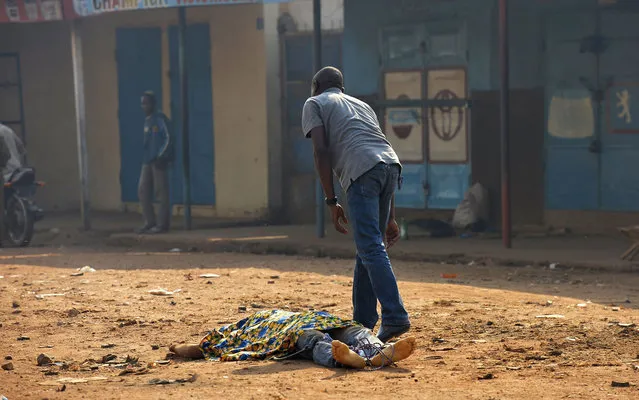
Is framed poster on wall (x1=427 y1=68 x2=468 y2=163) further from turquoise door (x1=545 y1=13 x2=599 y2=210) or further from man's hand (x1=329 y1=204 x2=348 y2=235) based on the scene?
man's hand (x1=329 y1=204 x2=348 y2=235)

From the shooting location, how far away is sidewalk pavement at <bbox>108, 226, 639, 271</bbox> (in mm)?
12492

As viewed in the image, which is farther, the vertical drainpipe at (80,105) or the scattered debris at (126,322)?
the vertical drainpipe at (80,105)

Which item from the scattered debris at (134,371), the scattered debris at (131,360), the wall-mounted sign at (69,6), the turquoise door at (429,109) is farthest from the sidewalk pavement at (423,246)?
the scattered debris at (134,371)

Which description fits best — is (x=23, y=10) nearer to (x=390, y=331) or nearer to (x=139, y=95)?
(x=139, y=95)

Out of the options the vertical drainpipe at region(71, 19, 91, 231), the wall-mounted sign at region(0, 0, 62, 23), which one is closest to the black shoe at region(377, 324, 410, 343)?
the vertical drainpipe at region(71, 19, 91, 231)

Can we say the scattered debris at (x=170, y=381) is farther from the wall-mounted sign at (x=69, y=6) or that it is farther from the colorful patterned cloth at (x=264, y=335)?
the wall-mounted sign at (x=69, y=6)

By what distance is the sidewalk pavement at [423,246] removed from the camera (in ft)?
41.0

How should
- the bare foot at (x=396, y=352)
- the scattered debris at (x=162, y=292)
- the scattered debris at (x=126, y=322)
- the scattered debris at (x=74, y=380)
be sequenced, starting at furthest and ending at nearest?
the scattered debris at (x=162, y=292), the scattered debris at (x=126, y=322), the scattered debris at (x=74, y=380), the bare foot at (x=396, y=352)

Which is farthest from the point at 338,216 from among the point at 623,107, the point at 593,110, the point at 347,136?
the point at 593,110

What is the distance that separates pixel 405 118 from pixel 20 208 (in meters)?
5.24

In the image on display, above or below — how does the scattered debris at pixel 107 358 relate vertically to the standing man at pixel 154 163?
below

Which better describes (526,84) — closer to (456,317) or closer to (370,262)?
(456,317)

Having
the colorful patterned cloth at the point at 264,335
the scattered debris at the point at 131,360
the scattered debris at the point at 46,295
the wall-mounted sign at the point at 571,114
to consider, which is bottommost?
the scattered debris at the point at 46,295

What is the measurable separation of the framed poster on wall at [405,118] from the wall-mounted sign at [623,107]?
263 centimetres
